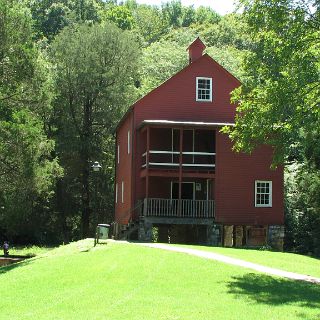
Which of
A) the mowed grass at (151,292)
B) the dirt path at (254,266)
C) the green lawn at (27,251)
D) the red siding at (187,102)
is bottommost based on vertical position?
the green lawn at (27,251)

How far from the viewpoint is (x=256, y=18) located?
61.4 ft

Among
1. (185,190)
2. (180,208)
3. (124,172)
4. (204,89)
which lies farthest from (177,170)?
(124,172)

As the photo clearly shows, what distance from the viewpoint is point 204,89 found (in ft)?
104

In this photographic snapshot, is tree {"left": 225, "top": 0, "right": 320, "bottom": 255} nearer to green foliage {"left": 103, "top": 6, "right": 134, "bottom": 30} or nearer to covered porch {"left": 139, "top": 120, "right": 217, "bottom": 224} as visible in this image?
covered porch {"left": 139, "top": 120, "right": 217, "bottom": 224}

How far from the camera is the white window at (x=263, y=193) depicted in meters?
30.6

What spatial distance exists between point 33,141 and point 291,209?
16.6 m

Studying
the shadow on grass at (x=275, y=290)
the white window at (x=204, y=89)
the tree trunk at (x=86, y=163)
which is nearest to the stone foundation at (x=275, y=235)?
the white window at (x=204, y=89)

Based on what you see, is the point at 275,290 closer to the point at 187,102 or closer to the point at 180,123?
the point at 180,123

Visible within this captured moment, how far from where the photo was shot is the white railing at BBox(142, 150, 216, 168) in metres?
29.7

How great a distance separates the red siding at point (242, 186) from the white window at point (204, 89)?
2789mm

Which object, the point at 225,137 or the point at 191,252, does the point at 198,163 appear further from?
the point at 191,252

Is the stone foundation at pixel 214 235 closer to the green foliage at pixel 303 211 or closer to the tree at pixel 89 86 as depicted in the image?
the green foliage at pixel 303 211

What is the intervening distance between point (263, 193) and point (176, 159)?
195 inches

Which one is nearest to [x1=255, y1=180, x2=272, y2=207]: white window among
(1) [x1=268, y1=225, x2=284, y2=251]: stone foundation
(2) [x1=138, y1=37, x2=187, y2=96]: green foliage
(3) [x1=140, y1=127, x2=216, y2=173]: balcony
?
(1) [x1=268, y1=225, x2=284, y2=251]: stone foundation
